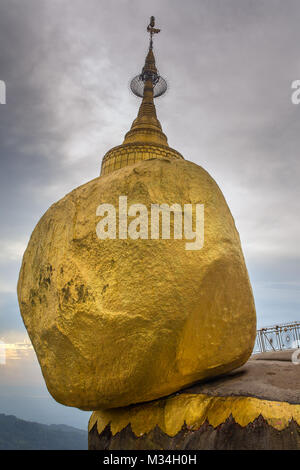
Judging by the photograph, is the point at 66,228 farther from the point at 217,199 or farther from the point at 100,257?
the point at 217,199

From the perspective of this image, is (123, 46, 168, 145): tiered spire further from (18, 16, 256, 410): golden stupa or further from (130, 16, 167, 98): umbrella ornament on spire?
(18, 16, 256, 410): golden stupa

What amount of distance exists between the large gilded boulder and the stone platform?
0.53ft

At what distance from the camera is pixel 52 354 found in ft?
10.8

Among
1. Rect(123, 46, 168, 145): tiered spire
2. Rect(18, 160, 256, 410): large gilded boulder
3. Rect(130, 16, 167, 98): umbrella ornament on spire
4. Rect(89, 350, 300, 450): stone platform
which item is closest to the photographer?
Rect(89, 350, 300, 450): stone platform

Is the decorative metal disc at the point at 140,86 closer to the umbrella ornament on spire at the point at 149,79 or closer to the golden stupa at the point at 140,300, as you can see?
the umbrella ornament on spire at the point at 149,79

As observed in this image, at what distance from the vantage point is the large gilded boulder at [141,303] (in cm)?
294

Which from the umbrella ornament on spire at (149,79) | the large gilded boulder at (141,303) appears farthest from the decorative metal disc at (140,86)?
the large gilded boulder at (141,303)

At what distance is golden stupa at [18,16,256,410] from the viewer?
294cm

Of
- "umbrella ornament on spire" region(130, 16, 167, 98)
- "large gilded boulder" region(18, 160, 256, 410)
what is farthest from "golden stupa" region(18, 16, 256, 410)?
"umbrella ornament on spire" region(130, 16, 167, 98)

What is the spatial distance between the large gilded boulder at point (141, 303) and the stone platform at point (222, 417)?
16 cm

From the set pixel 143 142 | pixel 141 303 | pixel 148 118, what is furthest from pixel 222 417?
pixel 148 118

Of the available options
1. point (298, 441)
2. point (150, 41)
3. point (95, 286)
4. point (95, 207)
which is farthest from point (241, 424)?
point (150, 41)

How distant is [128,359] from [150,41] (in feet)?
42.7

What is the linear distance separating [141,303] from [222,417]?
1137 mm
